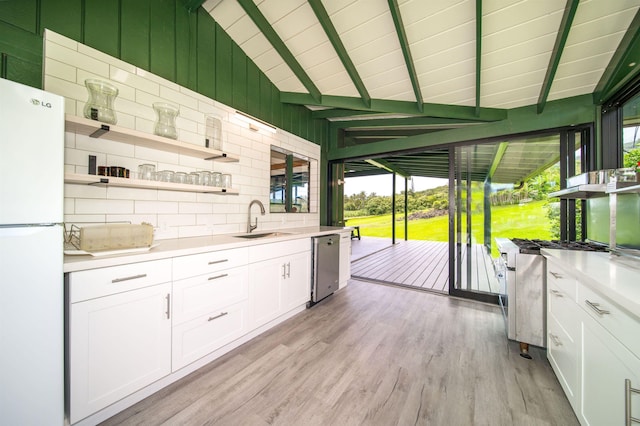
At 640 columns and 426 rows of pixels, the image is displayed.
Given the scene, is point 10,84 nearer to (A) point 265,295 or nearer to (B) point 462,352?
(A) point 265,295

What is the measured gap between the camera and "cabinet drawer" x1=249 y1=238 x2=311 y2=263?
222 cm

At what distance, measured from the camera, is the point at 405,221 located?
906cm

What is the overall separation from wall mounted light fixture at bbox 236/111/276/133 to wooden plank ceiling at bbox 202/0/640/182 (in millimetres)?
803

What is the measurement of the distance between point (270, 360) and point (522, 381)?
6.25ft

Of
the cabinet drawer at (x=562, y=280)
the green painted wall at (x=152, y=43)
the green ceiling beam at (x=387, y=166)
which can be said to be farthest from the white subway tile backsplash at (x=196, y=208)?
the green ceiling beam at (x=387, y=166)

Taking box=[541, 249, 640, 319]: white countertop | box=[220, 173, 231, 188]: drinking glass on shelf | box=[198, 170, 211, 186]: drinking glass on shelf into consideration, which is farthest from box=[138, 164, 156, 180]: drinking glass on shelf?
box=[541, 249, 640, 319]: white countertop

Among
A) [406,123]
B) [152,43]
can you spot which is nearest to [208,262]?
[152,43]

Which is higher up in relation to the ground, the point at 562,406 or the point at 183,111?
the point at 183,111

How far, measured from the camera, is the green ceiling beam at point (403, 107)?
3.06 metres

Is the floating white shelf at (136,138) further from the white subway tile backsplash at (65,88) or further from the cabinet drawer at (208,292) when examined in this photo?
the cabinet drawer at (208,292)

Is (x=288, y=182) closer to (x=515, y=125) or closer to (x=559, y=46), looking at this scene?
(x=515, y=125)

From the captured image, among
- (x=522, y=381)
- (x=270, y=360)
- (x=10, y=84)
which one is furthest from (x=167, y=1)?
(x=522, y=381)

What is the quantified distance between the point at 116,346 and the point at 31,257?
0.65 m

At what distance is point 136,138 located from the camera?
187cm
